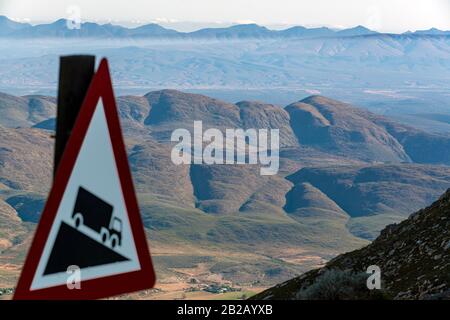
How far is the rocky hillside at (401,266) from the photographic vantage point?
21.3m

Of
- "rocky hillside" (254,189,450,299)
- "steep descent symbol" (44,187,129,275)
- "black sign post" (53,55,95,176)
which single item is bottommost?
"rocky hillside" (254,189,450,299)

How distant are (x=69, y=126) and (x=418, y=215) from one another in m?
30.1

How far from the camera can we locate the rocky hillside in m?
21.3

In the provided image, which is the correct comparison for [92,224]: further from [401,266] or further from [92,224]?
[401,266]

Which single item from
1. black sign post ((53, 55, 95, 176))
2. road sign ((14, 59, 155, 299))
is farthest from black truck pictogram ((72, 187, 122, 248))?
black sign post ((53, 55, 95, 176))

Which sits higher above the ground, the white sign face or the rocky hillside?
the white sign face

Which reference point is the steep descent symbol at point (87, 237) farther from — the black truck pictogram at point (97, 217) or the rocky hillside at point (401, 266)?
the rocky hillside at point (401, 266)

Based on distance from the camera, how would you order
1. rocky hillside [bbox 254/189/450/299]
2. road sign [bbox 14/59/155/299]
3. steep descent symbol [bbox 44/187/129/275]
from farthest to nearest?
rocky hillside [bbox 254/189/450/299], steep descent symbol [bbox 44/187/129/275], road sign [bbox 14/59/155/299]

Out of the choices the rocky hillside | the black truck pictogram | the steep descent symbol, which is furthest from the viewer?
the rocky hillside

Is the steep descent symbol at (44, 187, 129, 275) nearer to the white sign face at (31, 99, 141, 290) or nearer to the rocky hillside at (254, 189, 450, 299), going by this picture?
the white sign face at (31, 99, 141, 290)

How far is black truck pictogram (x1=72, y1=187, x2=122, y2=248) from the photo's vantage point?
27.5 ft

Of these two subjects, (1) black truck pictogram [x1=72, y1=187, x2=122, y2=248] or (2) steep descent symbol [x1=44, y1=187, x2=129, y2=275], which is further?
(1) black truck pictogram [x1=72, y1=187, x2=122, y2=248]
